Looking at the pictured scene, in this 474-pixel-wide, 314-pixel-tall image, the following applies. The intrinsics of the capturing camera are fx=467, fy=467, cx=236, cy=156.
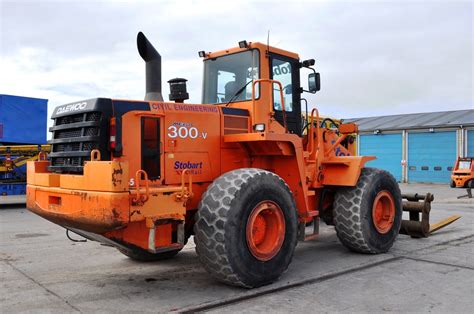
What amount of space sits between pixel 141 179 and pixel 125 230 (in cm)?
61

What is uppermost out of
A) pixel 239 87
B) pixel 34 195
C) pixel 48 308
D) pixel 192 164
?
pixel 239 87

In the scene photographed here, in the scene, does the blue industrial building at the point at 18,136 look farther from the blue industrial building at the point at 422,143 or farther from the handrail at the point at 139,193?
the blue industrial building at the point at 422,143

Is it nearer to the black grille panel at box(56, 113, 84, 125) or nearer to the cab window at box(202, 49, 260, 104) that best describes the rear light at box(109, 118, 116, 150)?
the black grille panel at box(56, 113, 84, 125)

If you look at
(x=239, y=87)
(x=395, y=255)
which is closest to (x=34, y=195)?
(x=239, y=87)

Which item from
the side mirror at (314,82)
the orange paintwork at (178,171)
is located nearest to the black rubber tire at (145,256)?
the orange paintwork at (178,171)

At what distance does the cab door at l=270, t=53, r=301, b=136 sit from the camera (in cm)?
679

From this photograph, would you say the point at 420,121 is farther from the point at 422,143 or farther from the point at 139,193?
the point at 139,193

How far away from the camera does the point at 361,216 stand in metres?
7.07

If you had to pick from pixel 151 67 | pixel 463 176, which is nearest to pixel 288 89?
pixel 151 67

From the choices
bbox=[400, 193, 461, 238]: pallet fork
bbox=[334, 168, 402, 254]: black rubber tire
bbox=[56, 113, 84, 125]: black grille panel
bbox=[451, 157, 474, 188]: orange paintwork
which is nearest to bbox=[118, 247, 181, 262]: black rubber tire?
bbox=[56, 113, 84, 125]: black grille panel

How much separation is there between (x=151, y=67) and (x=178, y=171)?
1.41m

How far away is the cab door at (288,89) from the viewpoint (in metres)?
6.79

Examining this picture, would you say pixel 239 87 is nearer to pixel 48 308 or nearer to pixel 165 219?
pixel 165 219

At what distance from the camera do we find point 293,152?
21.3 feet
